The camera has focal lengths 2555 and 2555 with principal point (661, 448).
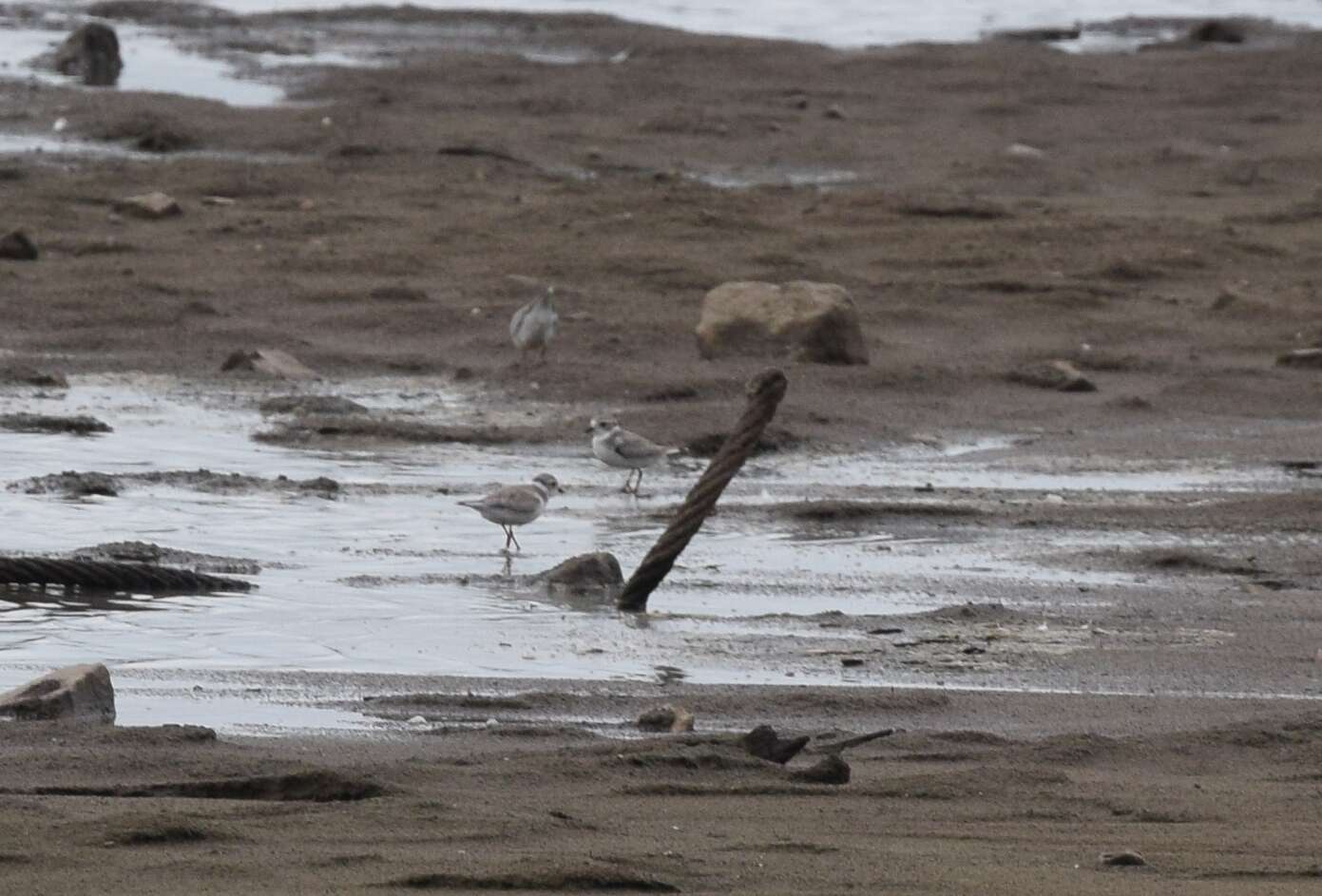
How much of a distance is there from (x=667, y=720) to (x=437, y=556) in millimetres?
3234

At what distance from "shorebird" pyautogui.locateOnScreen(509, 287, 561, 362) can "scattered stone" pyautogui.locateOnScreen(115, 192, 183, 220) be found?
15.4 ft

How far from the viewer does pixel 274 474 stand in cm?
1069

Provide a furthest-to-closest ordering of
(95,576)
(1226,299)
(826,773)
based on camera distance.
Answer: (1226,299)
(95,576)
(826,773)

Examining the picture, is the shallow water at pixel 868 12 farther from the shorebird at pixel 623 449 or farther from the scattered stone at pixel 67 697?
the scattered stone at pixel 67 697

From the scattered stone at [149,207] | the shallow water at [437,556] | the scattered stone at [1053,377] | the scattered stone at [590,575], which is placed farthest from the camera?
the scattered stone at [149,207]

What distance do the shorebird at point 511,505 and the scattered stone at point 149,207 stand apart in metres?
8.30

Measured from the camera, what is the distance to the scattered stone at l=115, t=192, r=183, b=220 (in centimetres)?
1722

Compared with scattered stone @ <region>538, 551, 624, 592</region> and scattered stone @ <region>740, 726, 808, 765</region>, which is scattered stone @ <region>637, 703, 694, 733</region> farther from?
scattered stone @ <region>538, 551, 624, 592</region>

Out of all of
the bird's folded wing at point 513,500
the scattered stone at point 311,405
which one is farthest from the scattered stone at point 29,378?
the bird's folded wing at point 513,500

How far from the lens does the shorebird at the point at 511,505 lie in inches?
366

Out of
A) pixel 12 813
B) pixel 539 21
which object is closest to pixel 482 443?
pixel 12 813

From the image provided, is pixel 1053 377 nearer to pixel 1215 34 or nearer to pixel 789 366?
pixel 789 366

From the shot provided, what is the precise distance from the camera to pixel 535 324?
521 inches

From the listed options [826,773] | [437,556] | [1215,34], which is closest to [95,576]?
[437,556]
